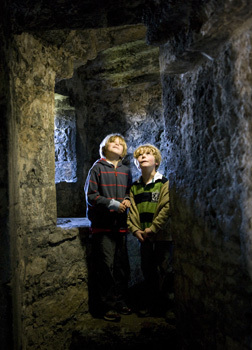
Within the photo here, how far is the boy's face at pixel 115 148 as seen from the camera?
2.66 meters

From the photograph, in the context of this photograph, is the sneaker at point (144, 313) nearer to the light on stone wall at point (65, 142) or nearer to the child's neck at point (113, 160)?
the child's neck at point (113, 160)

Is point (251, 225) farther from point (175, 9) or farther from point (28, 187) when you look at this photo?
point (28, 187)

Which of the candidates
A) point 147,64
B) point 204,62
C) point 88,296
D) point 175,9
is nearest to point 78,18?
point 175,9

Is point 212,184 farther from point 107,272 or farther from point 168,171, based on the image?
point 107,272

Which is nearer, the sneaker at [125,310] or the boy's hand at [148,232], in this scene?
the boy's hand at [148,232]

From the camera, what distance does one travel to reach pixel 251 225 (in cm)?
118

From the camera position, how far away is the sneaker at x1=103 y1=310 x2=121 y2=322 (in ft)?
7.85

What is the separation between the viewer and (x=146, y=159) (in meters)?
2.55

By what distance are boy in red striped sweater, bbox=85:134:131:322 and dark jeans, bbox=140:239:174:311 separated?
0.74 feet

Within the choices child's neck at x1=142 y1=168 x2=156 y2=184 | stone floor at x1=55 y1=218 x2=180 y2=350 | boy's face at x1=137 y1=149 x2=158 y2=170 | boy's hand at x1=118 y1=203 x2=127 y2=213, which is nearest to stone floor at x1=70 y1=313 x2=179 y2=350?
stone floor at x1=55 y1=218 x2=180 y2=350

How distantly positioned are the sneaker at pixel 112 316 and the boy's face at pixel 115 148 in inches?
54.0

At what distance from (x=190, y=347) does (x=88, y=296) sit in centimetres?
120

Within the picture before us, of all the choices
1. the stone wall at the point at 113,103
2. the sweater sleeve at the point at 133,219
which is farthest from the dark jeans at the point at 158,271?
the stone wall at the point at 113,103

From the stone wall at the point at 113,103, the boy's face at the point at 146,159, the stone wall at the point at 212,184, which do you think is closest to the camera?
the stone wall at the point at 212,184
